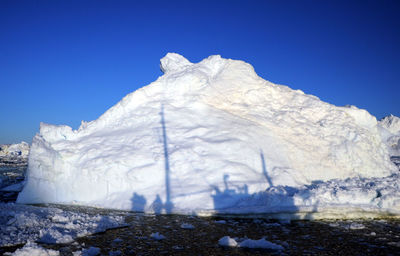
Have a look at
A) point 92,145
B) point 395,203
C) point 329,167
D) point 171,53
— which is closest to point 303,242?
point 395,203

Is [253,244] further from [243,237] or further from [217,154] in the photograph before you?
[217,154]

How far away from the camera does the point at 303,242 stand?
25.6 ft

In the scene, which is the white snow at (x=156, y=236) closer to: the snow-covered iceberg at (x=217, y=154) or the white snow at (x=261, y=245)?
the white snow at (x=261, y=245)

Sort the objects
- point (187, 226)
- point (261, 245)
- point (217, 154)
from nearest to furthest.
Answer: point (261, 245) < point (187, 226) < point (217, 154)

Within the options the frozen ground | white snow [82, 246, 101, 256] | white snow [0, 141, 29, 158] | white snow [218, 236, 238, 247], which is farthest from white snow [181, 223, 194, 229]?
white snow [0, 141, 29, 158]

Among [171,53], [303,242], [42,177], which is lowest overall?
[303,242]

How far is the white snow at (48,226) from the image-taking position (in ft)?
25.6

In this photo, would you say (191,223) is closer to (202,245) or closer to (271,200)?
(202,245)

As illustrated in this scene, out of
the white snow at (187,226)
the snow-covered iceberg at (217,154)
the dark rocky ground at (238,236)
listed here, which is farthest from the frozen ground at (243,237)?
the snow-covered iceberg at (217,154)

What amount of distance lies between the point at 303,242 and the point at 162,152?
8045mm

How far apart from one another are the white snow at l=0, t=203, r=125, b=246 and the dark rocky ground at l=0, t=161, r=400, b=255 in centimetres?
34

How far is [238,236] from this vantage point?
8.48 m

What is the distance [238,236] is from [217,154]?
5.81 m

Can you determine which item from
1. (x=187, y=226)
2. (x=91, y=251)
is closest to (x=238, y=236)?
(x=187, y=226)
